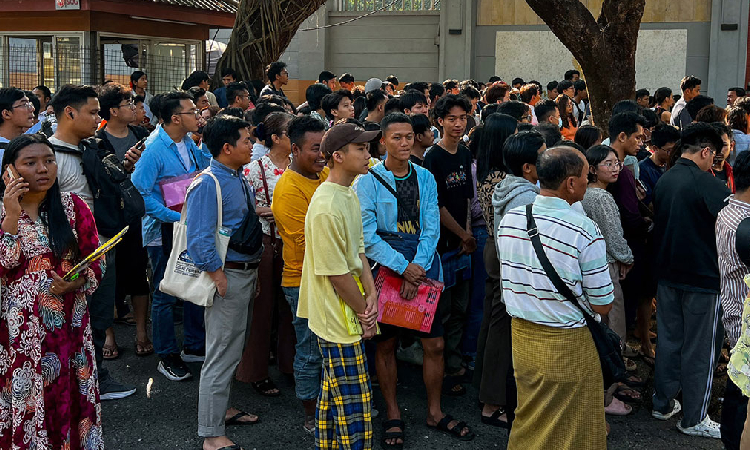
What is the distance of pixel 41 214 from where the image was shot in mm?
4094

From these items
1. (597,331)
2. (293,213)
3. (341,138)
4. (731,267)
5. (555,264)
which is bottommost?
(597,331)

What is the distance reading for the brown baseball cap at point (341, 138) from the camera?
159 inches

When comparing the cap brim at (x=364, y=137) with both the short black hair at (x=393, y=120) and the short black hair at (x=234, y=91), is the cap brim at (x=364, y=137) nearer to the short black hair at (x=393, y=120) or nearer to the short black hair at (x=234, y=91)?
the short black hair at (x=393, y=120)

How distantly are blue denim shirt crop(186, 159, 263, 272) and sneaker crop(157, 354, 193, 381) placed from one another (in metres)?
1.57

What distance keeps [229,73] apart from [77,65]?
3594mm

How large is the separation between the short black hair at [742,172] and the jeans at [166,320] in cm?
389

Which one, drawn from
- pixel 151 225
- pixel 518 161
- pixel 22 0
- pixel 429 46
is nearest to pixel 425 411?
pixel 518 161

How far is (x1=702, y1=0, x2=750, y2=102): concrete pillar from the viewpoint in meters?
20.7

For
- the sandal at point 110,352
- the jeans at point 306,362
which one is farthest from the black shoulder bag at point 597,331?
the sandal at point 110,352

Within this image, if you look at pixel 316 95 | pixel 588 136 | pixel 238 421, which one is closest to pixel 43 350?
pixel 238 421

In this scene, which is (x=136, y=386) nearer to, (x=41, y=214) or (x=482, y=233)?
(x=41, y=214)

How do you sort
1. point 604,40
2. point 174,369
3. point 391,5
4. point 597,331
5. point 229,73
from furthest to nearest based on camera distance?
1. point 391,5
2. point 229,73
3. point 604,40
4. point 174,369
5. point 597,331

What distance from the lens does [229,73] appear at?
12.7m

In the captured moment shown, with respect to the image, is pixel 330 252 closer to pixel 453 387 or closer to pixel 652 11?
pixel 453 387
